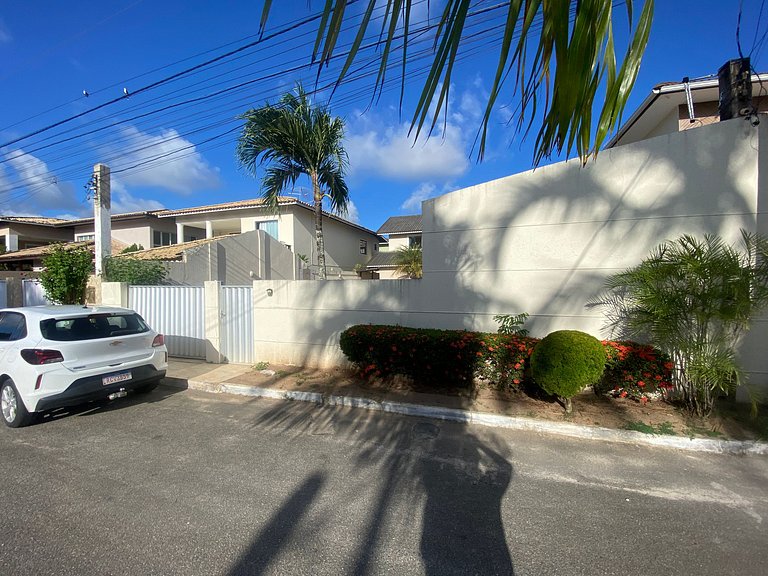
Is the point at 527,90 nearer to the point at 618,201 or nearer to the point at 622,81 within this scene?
the point at 622,81

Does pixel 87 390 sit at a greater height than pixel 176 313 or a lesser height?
lesser

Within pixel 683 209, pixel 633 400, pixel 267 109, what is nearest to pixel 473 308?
pixel 633 400

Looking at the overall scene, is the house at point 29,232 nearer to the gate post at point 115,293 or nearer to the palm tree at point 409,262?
the gate post at point 115,293

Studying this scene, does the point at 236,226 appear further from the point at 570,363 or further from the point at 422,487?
the point at 422,487

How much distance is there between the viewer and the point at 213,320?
28.2ft

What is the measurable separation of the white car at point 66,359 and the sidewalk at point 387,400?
4.91 feet

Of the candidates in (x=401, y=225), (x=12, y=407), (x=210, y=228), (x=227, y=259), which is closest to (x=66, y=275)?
(x=227, y=259)

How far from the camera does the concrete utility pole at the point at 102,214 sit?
35.5 ft

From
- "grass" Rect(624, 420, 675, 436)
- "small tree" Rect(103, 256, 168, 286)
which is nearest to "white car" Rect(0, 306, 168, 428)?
"small tree" Rect(103, 256, 168, 286)

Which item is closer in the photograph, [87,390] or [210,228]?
[87,390]

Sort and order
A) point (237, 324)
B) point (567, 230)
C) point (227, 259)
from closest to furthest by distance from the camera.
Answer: point (567, 230) < point (237, 324) < point (227, 259)

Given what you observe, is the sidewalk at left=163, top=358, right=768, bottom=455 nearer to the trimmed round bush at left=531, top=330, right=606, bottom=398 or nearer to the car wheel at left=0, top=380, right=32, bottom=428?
the trimmed round bush at left=531, top=330, right=606, bottom=398

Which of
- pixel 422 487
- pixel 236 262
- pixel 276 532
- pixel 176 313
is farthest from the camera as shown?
pixel 236 262

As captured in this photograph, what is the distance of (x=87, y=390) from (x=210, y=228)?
54.6ft
